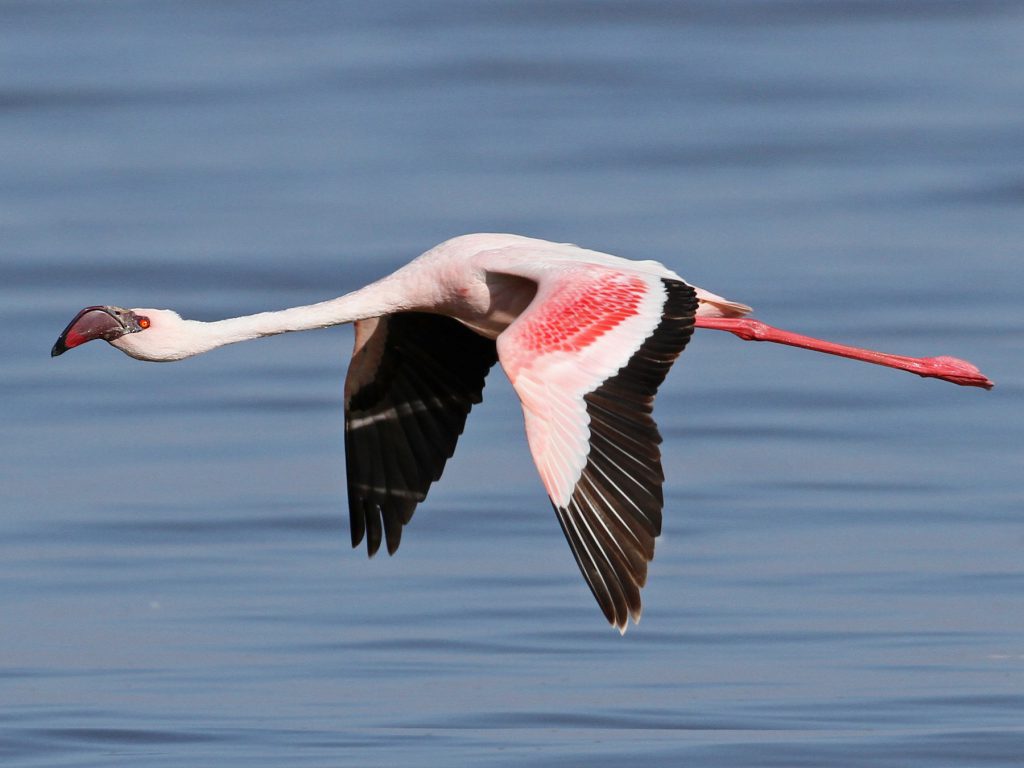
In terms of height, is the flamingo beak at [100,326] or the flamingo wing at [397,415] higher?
the flamingo beak at [100,326]

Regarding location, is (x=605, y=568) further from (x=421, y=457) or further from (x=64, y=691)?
(x=64, y=691)

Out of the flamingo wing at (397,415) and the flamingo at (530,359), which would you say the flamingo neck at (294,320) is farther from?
the flamingo wing at (397,415)

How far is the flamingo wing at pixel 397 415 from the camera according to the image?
17.9 metres

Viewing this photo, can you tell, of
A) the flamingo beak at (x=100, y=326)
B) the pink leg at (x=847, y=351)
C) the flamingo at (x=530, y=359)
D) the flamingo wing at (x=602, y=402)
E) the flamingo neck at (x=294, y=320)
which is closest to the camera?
the flamingo wing at (x=602, y=402)

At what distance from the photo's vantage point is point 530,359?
1537cm

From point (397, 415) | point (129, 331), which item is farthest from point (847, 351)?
point (129, 331)

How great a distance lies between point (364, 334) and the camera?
17.9m

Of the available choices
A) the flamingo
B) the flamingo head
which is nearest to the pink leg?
the flamingo

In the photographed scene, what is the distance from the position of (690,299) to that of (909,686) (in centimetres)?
341

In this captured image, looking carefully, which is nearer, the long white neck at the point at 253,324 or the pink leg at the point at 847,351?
the long white neck at the point at 253,324

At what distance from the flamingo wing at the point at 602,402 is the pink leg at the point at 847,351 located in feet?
4.22

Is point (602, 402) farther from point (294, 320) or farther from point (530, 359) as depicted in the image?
point (294, 320)

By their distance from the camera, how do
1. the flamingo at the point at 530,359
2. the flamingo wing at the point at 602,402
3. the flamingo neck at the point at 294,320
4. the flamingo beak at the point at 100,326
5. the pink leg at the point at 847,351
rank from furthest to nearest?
the pink leg at the point at 847,351 → the flamingo neck at the point at 294,320 → the flamingo beak at the point at 100,326 → the flamingo at the point at 530,359 → the flamingo wing at the point at 602,402

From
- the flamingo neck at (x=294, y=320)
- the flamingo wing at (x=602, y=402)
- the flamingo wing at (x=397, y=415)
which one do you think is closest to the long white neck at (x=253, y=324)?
the flamingo neck at (x=294, y=320)
